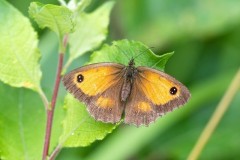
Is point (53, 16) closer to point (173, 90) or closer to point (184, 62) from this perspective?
point (173, 90)

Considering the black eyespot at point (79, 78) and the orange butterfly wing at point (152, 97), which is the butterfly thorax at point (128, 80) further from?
the black eyespot at point (79, 78)

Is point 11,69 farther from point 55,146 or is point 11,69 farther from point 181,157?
point 181,157

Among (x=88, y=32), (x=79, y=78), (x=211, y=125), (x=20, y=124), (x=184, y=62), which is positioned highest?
(x=88, y=32)

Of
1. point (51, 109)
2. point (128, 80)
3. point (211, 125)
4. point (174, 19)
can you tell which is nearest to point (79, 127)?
point (51, 109)

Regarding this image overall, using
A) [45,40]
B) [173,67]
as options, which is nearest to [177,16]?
[173,67]

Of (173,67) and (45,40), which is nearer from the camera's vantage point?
(45,40)

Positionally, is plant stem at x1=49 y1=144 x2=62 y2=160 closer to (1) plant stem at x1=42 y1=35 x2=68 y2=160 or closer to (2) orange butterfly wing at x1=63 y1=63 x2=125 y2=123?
(1) plant stem at x1=42 y1=35 x2=68 y2=160

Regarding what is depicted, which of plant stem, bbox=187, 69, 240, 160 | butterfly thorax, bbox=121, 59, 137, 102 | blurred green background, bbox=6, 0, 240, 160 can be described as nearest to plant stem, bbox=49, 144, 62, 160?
butterfly thorax, bbox=121, 59, 137, 102

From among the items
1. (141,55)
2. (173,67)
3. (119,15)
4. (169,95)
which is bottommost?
(173,67)
